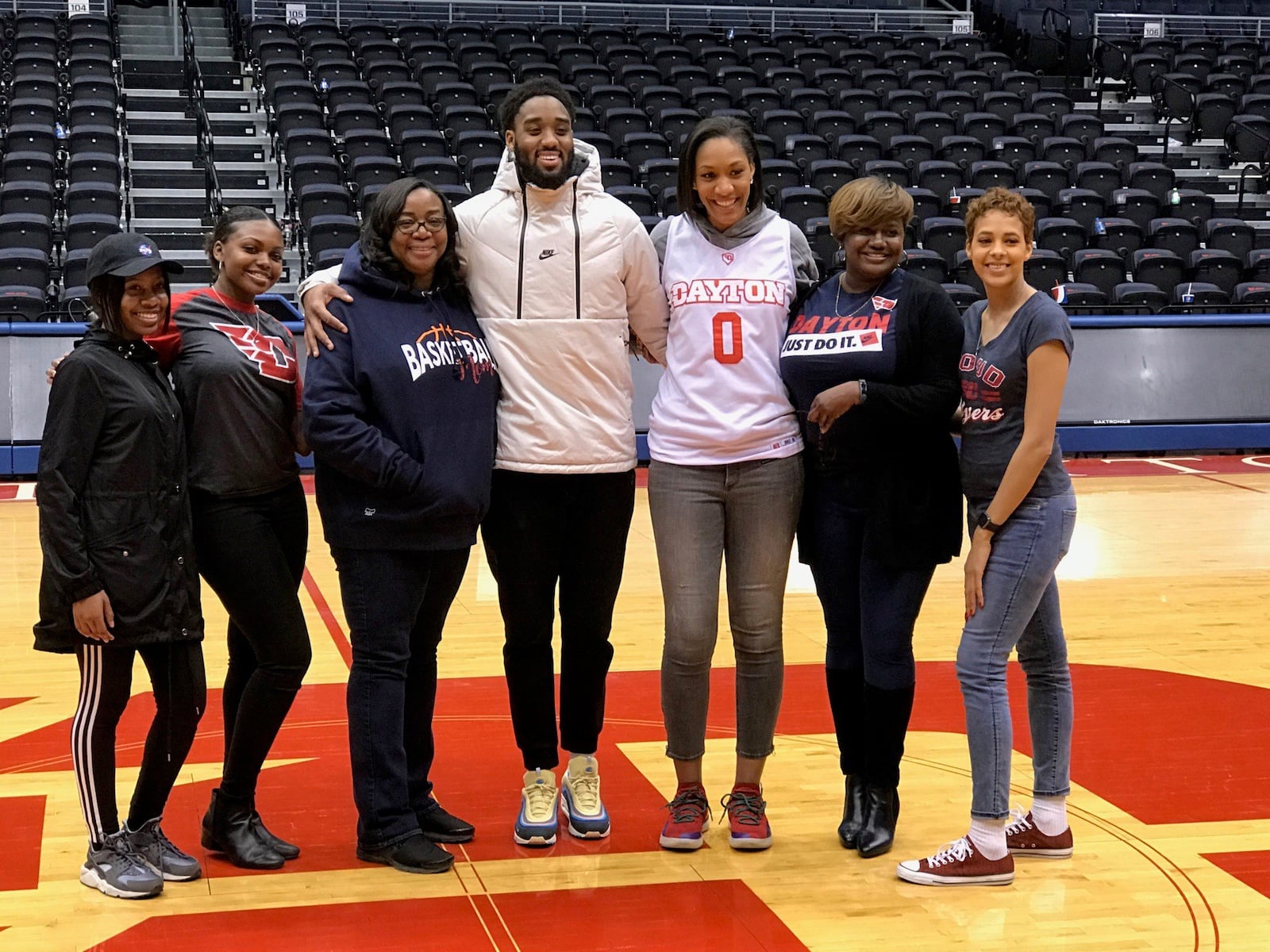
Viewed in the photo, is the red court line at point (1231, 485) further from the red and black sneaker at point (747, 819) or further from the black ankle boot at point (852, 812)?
the red and black sneaker at point (747, 819)

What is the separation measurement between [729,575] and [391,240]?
3.62 ft

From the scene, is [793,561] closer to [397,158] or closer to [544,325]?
[544,325]

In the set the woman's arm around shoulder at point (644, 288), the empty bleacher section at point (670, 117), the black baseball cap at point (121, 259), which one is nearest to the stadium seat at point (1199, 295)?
the empty bleacher section at point (670, 117)

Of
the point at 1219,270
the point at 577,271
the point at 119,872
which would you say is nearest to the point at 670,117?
the point at 1219,270

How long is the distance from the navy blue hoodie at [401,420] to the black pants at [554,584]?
0.48 feet

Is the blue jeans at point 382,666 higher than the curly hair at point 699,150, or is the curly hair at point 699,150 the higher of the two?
the curly hair at point 699,150

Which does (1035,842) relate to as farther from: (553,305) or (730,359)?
(553,305)

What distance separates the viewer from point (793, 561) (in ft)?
22.5

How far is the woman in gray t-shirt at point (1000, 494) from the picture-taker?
121 inches

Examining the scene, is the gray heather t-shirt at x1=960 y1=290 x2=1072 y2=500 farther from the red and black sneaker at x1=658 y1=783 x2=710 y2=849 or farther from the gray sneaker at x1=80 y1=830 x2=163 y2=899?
the gray sneaker at x1=80 y1=830 x2=163 y2=899

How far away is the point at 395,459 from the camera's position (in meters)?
3.11

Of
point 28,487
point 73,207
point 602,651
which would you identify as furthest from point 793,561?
point 73,207

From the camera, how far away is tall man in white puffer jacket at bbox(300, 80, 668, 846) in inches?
130

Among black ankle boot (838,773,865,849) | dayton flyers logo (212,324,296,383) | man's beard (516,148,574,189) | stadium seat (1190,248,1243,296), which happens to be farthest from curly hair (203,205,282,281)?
stadium seat (1190,248,1243,296)
